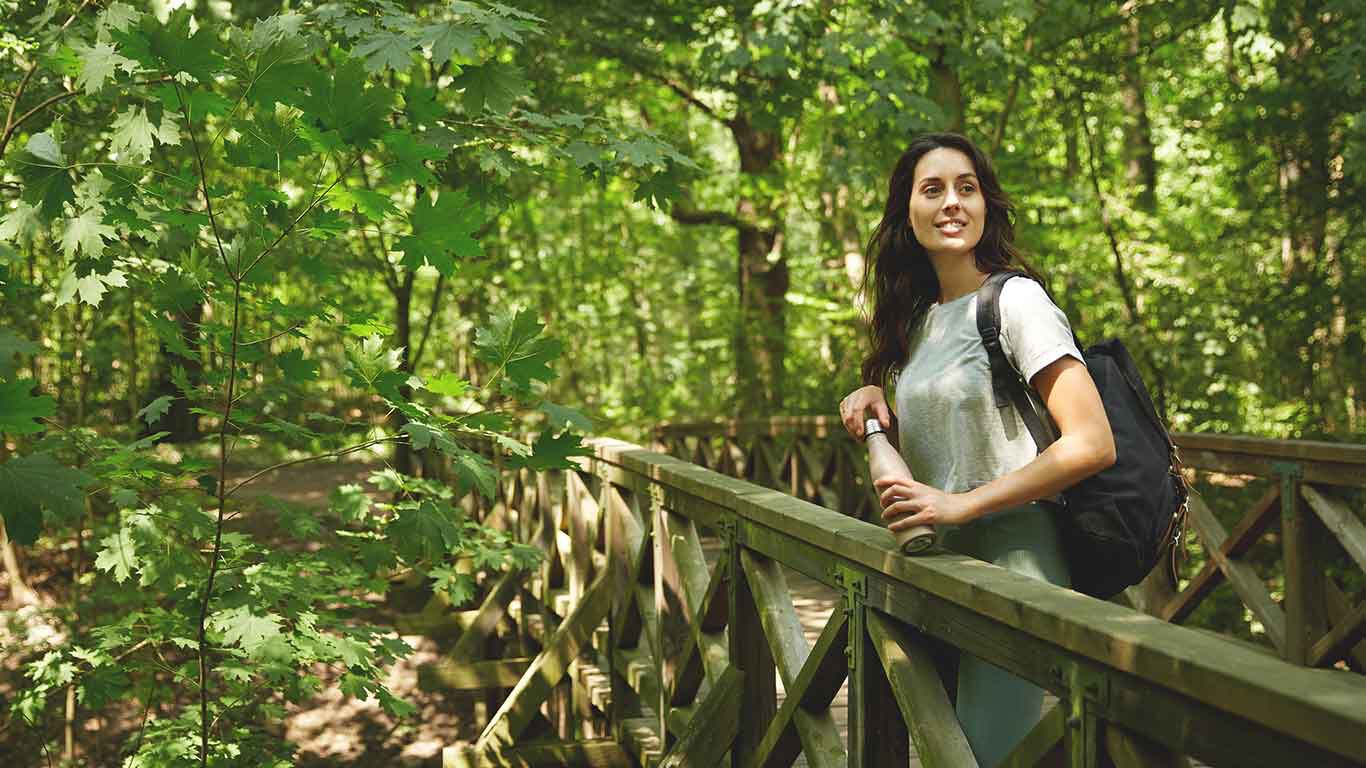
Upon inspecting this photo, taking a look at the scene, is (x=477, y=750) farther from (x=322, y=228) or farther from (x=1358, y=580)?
(x=1358, y=580)

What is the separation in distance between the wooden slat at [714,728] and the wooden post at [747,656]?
0.08 feet

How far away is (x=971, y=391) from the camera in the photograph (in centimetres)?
243

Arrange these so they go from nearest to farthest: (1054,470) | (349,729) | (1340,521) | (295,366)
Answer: (1054,470)
(295,366)
(1340,521)
(349,729)

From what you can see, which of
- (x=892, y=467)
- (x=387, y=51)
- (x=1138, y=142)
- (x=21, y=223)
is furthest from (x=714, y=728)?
(x=1138, y=142)

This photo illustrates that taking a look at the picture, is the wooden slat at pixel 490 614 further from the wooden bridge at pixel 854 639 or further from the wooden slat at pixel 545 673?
the wooden slat at pixel 545 673

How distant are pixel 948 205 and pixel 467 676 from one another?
5603 mm

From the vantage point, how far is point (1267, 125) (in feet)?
32.6

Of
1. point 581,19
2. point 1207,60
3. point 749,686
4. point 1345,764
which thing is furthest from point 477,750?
point 1207,60

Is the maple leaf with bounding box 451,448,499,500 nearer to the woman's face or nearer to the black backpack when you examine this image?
the woman's face

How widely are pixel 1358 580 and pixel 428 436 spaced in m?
7.64

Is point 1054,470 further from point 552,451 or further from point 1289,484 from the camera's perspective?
point 1289,484

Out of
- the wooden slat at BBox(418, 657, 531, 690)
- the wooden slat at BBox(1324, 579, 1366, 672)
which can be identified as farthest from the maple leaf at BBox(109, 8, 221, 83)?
the wooden slat at BBox(418, 657, 531, 690)

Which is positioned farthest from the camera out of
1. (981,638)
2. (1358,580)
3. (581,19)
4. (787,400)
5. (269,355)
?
(787,400)

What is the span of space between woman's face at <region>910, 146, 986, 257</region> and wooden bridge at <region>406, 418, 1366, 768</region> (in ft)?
2.21
